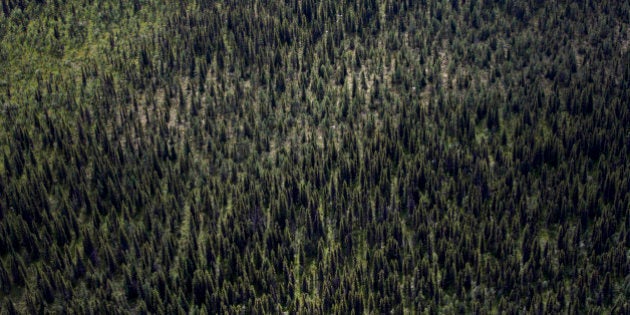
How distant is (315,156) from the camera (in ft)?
122

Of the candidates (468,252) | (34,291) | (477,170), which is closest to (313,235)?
(468,252)

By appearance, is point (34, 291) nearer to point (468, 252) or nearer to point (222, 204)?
point (222, 204)

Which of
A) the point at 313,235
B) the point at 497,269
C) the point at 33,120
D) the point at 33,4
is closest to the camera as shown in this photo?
the point at 497,269

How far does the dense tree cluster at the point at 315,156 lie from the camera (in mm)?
30266

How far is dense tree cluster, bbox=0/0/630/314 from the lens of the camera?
3027 centimetres

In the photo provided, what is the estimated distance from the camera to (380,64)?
46.1 m

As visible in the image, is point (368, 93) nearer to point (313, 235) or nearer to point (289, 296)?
point (313, 235)

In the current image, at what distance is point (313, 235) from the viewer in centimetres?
3319

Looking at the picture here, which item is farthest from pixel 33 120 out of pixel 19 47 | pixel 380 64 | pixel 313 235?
pixel 380 64

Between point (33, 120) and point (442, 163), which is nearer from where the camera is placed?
point (442, 163)

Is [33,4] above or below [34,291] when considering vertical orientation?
above

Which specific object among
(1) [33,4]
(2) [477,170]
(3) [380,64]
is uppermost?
(1) [33,4]

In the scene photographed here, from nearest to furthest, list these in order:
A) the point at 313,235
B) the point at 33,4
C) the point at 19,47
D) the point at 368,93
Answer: the point at 313,235 < the point at 368,93 < the point at 19,47 < the point at 33,4

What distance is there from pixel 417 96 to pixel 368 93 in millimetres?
3308
